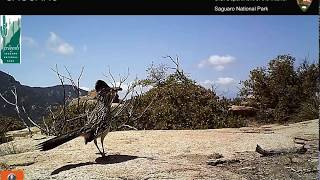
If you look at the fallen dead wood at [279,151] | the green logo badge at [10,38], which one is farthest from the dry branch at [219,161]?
the green logo badge at [10,38]

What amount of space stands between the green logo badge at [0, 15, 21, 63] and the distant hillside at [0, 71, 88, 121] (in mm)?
135

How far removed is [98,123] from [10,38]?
3.03 feet

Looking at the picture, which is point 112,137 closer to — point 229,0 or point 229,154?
point 229,154

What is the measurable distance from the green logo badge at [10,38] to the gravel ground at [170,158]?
0.76m

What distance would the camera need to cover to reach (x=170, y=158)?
303 cm

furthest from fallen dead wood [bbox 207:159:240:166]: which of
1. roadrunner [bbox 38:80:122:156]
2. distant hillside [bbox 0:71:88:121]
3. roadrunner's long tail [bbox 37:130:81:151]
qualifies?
distant hillside [bbox 0:71:88:121]

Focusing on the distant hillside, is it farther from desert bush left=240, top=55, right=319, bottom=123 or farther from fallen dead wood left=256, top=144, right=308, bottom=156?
desert bush left=240, top=55, right=319, bottom=123

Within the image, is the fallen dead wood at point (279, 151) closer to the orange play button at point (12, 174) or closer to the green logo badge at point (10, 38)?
the orange play button at point (12, 174)

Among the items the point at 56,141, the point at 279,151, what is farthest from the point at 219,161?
the point at 56,141

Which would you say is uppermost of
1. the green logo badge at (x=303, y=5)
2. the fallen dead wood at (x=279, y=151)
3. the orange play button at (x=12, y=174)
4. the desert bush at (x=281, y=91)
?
the green logo badge at (x=303, y=5)

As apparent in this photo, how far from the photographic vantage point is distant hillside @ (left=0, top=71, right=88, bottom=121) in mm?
3369

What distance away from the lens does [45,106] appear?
14.0ft

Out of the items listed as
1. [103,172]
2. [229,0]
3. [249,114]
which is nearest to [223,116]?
[249,114]

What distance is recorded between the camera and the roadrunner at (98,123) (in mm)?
2865
